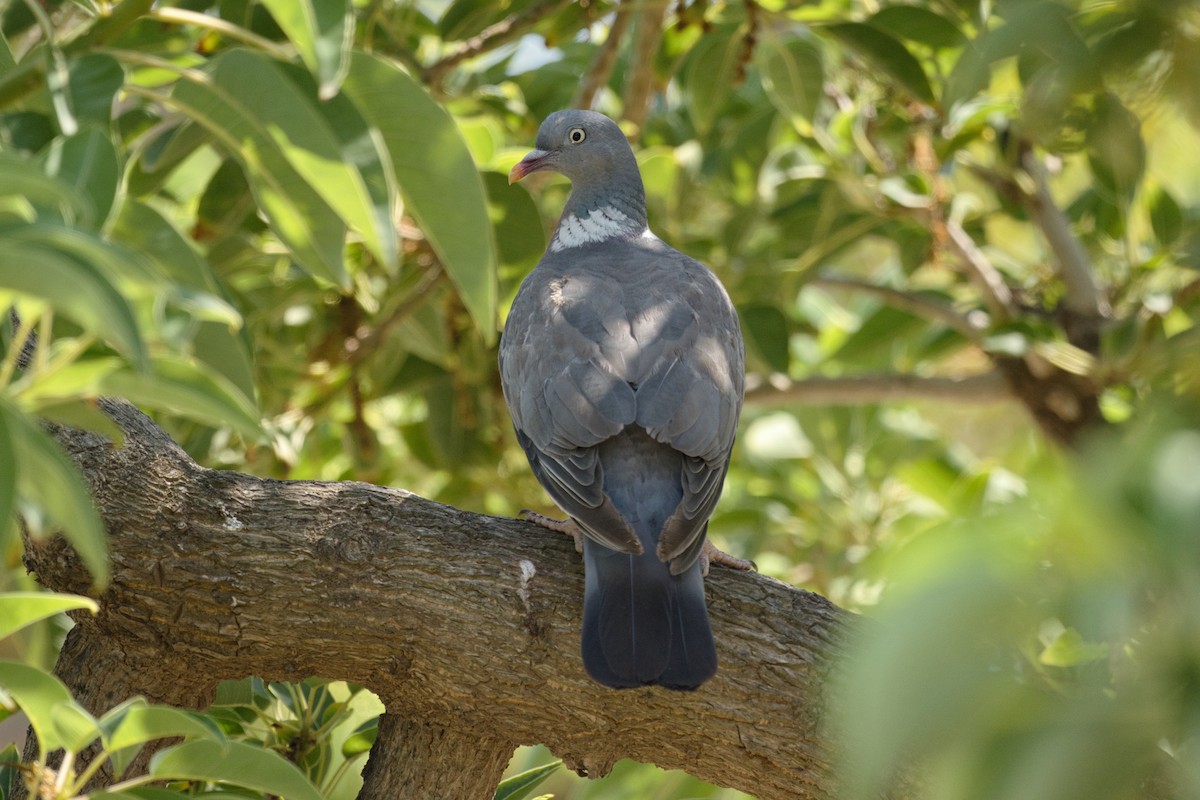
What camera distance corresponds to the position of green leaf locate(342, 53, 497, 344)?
1780 mm

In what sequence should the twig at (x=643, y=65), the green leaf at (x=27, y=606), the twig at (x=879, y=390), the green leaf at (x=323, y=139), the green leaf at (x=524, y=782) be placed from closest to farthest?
the green leaf at (x=27, y=606)
the green leaf at (x=323, y=139)
the green leaf at (x=524, y=782)
the twig at (x=643, y=65)
the twig at (x=879, y=390)

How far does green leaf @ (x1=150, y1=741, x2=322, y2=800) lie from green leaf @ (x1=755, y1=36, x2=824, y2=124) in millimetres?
2299

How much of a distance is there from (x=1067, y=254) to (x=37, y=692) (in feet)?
10.4

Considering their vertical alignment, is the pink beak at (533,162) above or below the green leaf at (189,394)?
below

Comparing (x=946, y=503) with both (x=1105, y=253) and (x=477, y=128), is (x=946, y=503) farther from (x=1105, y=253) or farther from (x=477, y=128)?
(x=477, y=128)

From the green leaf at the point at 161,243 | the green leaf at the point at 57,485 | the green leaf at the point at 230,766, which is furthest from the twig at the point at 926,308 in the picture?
the green leaf at the point at 57,485

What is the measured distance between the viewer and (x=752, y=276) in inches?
146

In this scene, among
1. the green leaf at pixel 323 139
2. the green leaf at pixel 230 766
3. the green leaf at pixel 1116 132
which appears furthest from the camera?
the green leaf at pixel 323 139

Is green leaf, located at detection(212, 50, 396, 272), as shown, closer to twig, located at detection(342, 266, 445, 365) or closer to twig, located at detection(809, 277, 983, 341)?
twig, located at detection(342, 266, 445, 365)

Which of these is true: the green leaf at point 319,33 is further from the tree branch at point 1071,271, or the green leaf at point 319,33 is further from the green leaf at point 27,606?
the tree branch at point 1071,271

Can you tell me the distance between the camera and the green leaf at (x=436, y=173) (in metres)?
1.78

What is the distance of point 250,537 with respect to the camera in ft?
6.72

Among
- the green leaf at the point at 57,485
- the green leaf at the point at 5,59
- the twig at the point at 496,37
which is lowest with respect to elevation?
the twig at the point at 496,37

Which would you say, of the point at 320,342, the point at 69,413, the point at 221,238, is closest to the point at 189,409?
the point at 69,413
